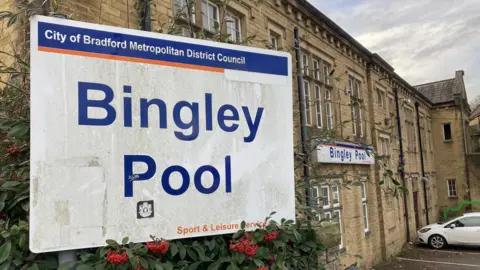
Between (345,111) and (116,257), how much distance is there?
12354 millimetres

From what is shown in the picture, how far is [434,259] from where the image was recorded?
1606cm

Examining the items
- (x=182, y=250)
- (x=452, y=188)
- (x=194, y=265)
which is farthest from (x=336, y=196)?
(x=452, y=188)

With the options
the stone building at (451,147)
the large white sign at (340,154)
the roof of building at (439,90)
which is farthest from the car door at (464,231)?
the roof of building at (439,90)

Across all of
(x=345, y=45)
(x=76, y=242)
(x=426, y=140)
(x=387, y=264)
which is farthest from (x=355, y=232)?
(x=426, y=140)

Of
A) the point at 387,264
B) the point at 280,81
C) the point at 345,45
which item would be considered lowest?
the point at 387,264

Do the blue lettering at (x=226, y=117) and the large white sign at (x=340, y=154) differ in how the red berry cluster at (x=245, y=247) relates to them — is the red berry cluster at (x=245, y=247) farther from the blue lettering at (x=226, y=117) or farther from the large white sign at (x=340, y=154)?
the large white sign at (x=340, y=154)

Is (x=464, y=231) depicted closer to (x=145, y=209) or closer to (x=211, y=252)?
(x=211, y=252)

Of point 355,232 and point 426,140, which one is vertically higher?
point 426,140

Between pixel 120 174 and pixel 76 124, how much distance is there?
0.32m

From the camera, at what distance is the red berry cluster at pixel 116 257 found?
5.81 ft

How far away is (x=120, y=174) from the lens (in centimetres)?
188

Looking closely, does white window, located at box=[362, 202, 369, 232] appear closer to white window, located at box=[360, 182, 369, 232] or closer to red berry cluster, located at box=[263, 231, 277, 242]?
white window, located at box=[360, 182, 369, 232]

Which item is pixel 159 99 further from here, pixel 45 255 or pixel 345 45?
pixel 345 45

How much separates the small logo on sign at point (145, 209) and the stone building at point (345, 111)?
175 centimetres
